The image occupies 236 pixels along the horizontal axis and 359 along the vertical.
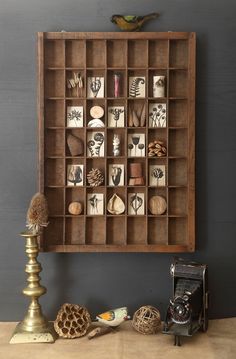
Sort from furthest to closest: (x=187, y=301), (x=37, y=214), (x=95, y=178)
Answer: (x=95, y=178), (x=37, y=214), (x=187, y=301)

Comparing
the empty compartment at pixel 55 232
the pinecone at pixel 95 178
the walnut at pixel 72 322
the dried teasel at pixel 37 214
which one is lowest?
the walnut at pixel 72 322

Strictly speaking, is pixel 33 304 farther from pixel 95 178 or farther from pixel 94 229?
pixel 95 178

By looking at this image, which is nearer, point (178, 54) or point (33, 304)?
point (33, 304)

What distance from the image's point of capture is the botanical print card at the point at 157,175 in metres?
2.08

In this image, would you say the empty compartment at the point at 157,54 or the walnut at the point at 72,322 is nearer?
the walnut at the point at 72,322

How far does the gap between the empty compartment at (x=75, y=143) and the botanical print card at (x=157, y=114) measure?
1.03ft

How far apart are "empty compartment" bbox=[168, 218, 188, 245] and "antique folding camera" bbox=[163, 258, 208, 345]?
11 cm

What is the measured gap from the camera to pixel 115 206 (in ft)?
6.79

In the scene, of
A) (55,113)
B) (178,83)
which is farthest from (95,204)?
Result: (178,83)

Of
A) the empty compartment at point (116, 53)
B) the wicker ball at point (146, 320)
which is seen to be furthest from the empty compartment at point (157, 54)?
the wicker ball at point (146, 320)

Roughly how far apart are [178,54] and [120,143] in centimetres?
47

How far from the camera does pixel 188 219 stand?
6.72 feet

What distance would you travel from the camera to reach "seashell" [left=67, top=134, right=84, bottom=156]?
2047 mm

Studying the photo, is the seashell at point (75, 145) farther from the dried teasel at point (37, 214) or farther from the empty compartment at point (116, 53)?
the empty compartment at point (116, 53)
